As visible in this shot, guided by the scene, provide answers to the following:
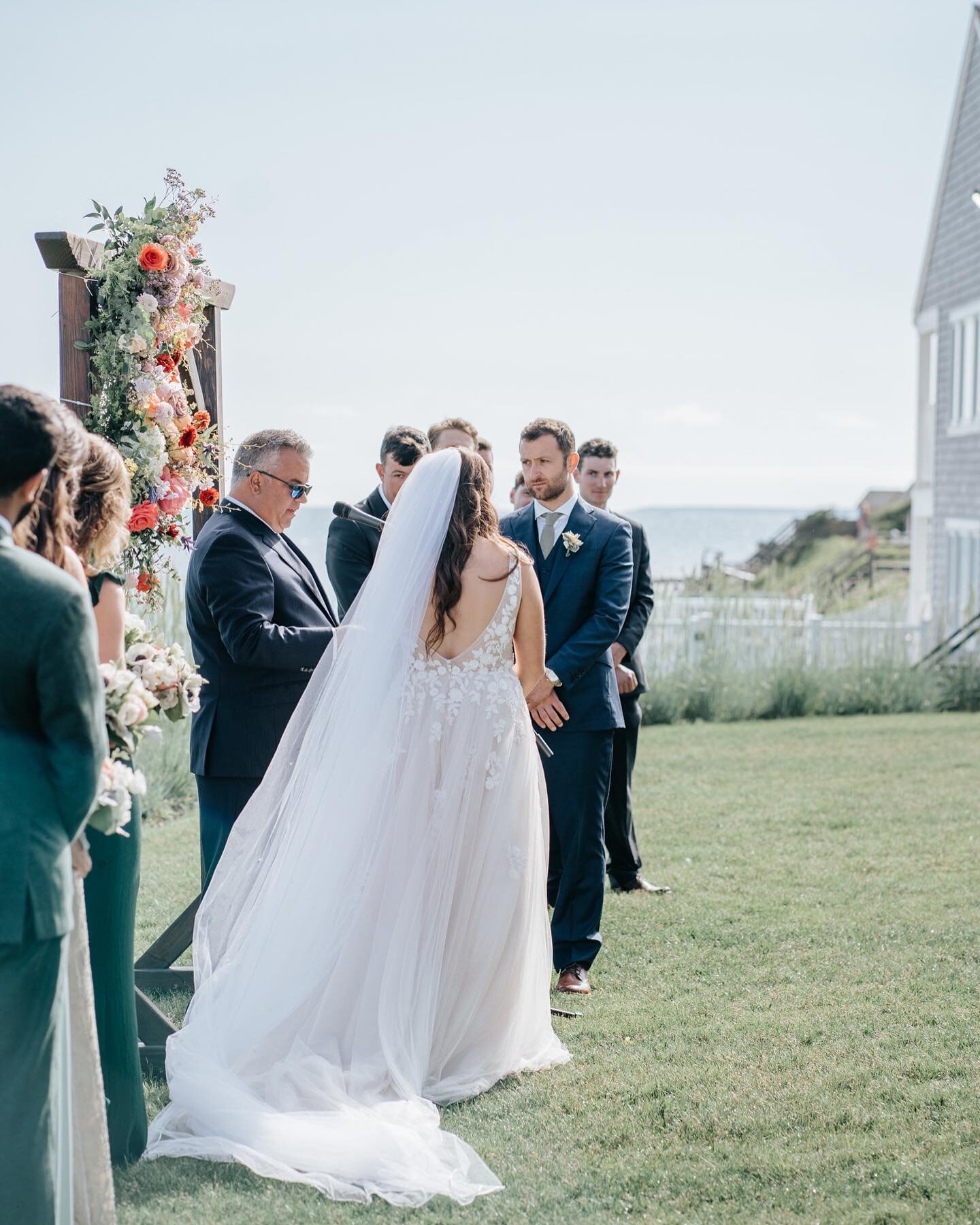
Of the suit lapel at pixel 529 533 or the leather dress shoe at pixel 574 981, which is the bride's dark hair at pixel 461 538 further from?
the leather dress shoe at pixel 574 981

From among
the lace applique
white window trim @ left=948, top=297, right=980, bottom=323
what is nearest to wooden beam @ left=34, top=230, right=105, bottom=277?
the lace applique

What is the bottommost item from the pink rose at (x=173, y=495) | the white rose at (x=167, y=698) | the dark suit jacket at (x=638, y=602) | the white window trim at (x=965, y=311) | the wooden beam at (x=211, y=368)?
the white rose at (x=167, y=698)

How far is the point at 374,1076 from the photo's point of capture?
14.0 feet

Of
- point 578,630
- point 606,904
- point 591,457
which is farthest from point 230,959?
point 591,457

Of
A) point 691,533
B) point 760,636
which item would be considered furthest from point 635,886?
point 691,533

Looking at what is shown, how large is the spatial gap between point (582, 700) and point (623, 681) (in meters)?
1.64

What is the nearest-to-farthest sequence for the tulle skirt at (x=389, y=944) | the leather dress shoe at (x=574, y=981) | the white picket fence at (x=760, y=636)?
the tulle skirt at (x=389, y=944) < the leather dress shoe at (x=574, y=981) < the white picket fence at (x=760, y=636)

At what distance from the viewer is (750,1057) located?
4742 millimetres

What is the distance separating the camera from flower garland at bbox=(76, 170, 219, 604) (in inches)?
179

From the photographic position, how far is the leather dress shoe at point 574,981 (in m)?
5.58

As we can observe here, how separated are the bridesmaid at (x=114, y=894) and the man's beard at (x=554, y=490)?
2.58 metres

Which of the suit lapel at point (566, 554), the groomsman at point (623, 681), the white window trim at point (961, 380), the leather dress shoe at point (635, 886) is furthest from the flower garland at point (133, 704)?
the white window trim at point (961, 380)

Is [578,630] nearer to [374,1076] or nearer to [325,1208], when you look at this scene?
[374,1076]

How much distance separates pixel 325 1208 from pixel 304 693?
1.83m
